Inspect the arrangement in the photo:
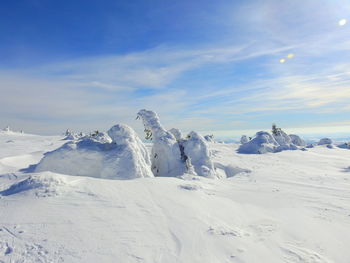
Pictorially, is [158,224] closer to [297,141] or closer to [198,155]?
[198,155]

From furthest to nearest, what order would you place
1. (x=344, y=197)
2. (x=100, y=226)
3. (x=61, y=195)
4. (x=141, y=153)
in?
(x=141, y=153) → (x=344, y=197) → (x=61, y=195) → (x=100, y=226)

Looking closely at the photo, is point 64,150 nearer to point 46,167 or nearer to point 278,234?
point 46,167

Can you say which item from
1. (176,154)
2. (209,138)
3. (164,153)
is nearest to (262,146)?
(209,138)

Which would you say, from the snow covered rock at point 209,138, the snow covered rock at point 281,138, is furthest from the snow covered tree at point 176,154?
the snow covered rock at point 209,138

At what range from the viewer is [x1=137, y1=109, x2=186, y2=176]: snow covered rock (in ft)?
45.5

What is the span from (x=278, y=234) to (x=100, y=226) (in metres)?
4.43

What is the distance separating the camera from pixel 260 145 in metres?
29.5

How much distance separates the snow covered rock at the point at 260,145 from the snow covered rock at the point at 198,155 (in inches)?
628

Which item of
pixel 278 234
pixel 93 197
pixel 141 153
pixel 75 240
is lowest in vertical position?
pixel 278 234

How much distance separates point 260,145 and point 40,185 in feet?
89.1

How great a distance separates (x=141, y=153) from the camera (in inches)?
463

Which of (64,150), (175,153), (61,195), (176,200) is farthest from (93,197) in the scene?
(175,153)

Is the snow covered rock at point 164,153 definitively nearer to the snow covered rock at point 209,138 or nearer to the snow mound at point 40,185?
the snow mound at point 40,185

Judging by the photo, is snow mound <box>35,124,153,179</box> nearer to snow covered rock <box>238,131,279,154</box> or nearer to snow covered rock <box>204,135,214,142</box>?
snow covered rock <box>238,131,279,154</box>
